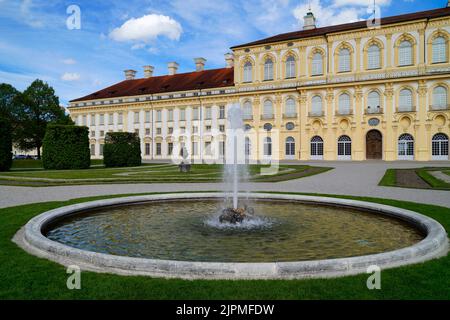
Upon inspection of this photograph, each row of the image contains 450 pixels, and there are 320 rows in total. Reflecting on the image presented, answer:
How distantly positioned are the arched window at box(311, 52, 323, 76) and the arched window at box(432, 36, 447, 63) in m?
12.5

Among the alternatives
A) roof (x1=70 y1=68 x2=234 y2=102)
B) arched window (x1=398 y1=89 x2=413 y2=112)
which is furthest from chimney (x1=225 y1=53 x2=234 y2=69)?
arched window (x1=398 y1=89 x2=413 y2=112)

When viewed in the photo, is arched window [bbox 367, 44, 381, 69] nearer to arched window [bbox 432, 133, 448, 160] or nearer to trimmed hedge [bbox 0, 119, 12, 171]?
arched window [bbox 432, 133, 448, 160]

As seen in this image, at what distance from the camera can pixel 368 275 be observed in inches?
187

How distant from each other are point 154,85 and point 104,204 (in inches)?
2084

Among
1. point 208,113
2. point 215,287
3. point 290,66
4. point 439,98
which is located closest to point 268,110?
point 290,66

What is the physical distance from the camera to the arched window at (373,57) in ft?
140

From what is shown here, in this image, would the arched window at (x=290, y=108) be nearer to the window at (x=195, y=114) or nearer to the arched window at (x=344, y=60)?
the arched window at (x=344, y=60)

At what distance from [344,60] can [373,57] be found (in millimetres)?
3334

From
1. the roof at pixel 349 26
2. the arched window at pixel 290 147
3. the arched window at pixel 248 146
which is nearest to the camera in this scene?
the roof at pixel 349 26

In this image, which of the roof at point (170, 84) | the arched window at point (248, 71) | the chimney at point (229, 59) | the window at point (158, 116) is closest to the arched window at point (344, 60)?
the arched window at point (248, 71)

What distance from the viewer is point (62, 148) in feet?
101

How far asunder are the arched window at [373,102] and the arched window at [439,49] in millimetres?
7156

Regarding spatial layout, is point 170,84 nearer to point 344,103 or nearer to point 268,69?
point 268,69

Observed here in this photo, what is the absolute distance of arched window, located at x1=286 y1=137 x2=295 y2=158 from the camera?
155 ft
